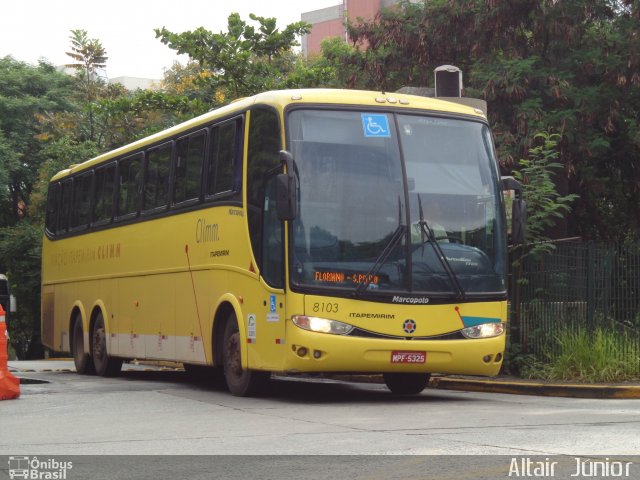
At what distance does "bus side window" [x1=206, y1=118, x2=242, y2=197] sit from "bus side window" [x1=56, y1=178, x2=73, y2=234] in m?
8.46

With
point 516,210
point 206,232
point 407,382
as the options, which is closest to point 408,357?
point 407,382

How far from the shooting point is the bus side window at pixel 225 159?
52.0ft

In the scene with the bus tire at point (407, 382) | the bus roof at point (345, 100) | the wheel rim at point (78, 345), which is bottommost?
the bus tire at point (407, 382)

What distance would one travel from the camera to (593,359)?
17562 mm

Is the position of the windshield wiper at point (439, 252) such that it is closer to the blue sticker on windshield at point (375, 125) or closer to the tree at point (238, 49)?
the blue sticker on windshield at point (375, 125)

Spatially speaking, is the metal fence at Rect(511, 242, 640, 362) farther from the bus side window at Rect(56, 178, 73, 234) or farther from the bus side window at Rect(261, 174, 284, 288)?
the bus side window at Rect(56, 178, 73, 234)

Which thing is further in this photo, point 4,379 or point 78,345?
point 78,345

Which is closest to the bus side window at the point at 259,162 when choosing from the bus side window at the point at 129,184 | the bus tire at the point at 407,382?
the bus tire at the point at 407,382

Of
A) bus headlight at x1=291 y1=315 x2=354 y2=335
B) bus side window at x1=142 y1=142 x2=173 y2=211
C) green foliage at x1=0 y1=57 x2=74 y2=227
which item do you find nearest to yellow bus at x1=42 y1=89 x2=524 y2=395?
bus headlight at x1=291 y1=315 x2=354 y2=335

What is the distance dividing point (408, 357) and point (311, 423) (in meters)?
2.70

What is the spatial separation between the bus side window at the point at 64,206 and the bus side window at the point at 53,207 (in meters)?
0.27

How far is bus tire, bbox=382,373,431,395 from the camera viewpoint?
1633cm

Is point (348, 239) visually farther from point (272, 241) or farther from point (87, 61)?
point (87, 61)

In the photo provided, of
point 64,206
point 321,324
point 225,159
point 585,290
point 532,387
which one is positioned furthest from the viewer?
point 64,206
